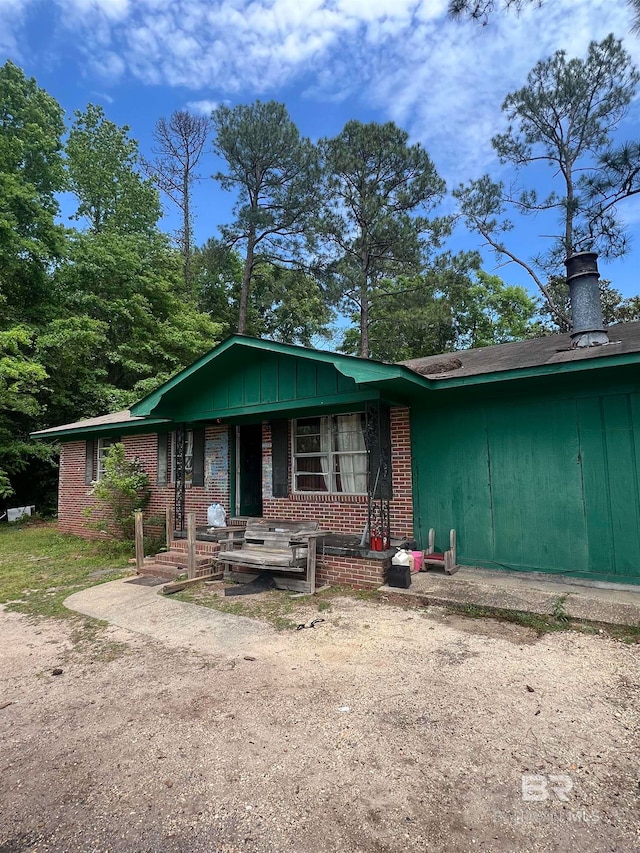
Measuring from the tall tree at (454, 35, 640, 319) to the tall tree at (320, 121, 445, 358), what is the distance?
173cm

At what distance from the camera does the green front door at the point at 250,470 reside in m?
9.47

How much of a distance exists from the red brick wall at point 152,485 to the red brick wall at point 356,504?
140 cm

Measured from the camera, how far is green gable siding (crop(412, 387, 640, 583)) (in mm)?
5430

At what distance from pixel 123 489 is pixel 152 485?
78 cm

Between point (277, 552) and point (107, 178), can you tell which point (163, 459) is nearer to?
point (277, 552)

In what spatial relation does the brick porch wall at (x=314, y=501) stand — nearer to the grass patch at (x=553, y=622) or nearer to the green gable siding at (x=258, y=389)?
the green gable siding at (x=258, y=389)

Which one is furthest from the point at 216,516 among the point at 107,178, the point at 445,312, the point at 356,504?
the point at 107,178

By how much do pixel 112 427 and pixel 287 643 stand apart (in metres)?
8.28

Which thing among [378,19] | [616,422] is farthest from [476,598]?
[378,19]

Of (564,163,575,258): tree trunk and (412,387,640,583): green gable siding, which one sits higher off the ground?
(564,163,575,258): tree trunk

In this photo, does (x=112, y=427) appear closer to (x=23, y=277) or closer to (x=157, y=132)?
(x=23, y=277)

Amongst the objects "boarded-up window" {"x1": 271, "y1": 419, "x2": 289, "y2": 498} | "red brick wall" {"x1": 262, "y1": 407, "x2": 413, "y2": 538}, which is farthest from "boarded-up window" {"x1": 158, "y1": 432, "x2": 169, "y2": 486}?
"boarded-up window" {"x1": 271, "y1": 419, "x2": 289, "y2": 498}

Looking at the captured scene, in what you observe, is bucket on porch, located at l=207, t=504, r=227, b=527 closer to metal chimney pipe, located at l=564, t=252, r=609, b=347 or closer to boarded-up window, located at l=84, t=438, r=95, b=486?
boarded-up window, located at l=84, t=438, r=95, b=486

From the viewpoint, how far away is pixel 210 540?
791 centimetres
